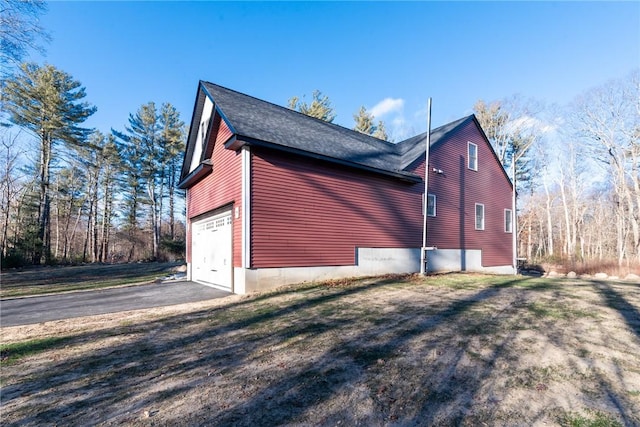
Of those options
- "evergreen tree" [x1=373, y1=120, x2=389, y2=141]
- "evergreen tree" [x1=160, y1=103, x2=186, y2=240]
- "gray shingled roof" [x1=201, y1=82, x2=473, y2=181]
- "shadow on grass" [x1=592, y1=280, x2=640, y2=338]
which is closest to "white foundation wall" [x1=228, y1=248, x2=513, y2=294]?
"gray shingled roof" [x1=201, y1=82, x2=473, y2=181]

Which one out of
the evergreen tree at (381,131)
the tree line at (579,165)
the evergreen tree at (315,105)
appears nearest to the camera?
the tree line at (579,165)

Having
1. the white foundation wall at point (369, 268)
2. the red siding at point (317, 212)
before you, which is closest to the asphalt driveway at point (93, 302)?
the white foundation wall at point (369, 268)

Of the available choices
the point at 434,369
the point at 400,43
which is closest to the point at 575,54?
the point at 400,43

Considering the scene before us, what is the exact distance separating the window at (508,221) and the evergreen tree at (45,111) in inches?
1200

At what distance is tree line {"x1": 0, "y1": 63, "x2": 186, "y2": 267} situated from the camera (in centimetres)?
2141

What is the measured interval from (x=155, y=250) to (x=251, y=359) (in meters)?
30.1

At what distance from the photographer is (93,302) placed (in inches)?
314

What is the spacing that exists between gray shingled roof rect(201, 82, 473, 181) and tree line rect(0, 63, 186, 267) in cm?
1878

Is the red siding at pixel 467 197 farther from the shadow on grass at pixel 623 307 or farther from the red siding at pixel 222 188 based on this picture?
the red siding at pixel 222 188

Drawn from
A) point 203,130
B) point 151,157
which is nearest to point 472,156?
point 203,130

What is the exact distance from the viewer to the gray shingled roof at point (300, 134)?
9000 mm

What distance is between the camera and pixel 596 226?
33062 millimetres

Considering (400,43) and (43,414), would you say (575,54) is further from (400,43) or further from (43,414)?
(43,414)

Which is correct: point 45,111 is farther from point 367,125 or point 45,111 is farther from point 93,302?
point 367,125
